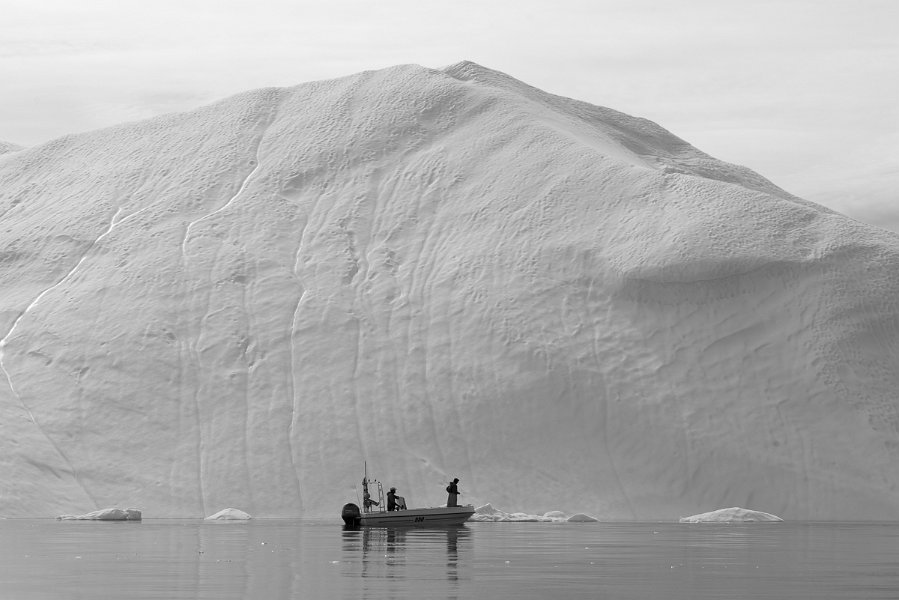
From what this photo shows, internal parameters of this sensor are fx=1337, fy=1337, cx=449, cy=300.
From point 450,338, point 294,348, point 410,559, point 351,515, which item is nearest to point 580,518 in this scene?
point 450,338

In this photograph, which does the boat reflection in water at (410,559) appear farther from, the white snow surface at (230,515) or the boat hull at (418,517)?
the white snow surface at (230,515)

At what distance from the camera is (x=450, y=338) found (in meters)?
60.3

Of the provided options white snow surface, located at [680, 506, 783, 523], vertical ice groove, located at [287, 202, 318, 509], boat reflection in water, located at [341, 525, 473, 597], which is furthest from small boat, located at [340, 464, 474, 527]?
vertical ice groove, located at [287, 202, 318, 509]

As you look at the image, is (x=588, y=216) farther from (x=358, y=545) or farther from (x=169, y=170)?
(x=358, y=545)

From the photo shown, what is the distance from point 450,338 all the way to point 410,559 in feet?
118

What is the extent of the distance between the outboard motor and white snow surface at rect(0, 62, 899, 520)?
1578 cm

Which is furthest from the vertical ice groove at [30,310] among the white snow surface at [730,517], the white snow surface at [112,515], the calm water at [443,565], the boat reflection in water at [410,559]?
the white snow surface at [730,517]

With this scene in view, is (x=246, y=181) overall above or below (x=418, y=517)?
above

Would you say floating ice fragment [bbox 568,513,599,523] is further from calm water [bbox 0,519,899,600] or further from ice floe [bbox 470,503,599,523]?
calm water [bbox 0,519,899,600]

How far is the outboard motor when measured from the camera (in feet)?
123

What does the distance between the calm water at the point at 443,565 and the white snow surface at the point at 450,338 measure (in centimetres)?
1898

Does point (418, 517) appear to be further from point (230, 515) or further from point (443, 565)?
point (443, 565)

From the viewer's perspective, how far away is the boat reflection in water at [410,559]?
18959 mm

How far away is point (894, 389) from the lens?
57.3 meters
